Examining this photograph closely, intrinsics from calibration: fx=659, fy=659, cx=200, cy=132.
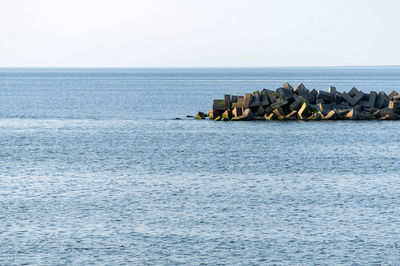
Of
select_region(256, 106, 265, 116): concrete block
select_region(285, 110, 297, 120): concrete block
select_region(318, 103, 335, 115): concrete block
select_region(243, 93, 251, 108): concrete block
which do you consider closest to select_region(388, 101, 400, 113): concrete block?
select_region(318, 103, 335, 115): concrete block

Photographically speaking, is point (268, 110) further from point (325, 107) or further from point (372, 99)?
point (372, 99)

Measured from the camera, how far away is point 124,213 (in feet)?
81.3

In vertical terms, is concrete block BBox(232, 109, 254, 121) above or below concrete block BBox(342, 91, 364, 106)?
below

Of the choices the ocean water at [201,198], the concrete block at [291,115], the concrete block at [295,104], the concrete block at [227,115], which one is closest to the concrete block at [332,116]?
the concrete block at [295,104]

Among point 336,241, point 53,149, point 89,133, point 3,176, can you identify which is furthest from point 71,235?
point 89,133

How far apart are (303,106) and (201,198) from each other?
38316mm

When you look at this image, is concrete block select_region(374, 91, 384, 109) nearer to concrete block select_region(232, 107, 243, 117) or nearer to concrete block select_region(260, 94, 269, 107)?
concrete block select_region(260, 94, 269, 107)

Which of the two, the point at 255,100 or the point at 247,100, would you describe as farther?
the point at 255,100

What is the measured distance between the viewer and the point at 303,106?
6425cm

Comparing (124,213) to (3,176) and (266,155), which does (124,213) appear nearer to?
(3,176)

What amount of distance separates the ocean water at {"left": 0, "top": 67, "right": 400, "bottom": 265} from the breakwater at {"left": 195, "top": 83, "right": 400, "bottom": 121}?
963 cm

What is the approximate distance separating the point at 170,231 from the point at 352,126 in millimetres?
40705

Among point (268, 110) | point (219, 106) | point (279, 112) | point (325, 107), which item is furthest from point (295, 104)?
point (219, 106)

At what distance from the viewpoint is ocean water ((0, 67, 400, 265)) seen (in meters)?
19.7
